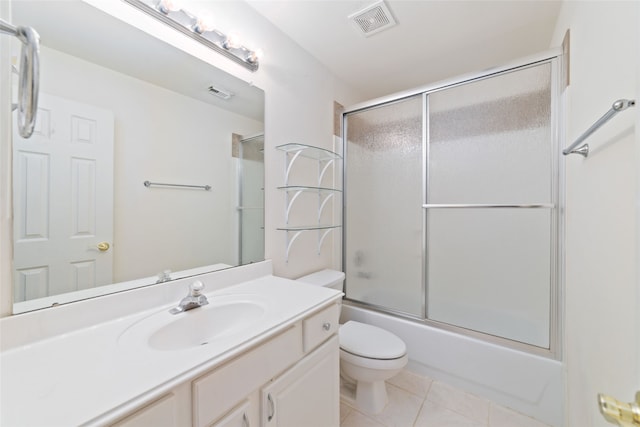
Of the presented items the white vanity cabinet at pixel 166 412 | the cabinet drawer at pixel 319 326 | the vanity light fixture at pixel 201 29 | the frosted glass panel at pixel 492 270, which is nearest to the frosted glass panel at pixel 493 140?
the frosted glass panel at pixel 492 270

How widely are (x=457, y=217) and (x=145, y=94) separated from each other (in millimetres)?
1962

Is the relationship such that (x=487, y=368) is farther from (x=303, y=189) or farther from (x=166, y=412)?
(x=166, y=412)

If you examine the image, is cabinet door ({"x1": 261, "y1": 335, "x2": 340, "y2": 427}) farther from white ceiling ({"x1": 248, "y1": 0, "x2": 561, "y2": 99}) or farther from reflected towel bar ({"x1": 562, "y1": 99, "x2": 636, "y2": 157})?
white ceiling ({"x1": 248, "y1": 0, "x2": 561, "y2": 99})

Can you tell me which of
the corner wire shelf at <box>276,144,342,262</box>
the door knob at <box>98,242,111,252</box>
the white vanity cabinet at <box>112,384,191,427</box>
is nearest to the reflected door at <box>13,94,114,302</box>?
the door knob at <box>98,242,111,252</box>

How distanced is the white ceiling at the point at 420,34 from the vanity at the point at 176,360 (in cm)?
159

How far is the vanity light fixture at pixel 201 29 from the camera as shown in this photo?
3.34 feet

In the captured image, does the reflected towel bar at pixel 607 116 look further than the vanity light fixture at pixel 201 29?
No

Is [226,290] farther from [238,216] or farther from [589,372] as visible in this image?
[589,372]

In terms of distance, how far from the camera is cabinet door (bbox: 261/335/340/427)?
831mm

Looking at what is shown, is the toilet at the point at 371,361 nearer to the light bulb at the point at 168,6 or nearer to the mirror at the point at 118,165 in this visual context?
the mirror at the point at 118,165

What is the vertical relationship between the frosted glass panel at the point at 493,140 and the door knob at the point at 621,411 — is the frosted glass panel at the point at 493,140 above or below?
above

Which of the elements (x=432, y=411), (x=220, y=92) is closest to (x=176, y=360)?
(x=220, y=92)

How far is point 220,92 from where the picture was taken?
1288 mm

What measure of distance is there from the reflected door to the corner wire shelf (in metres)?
0.87
